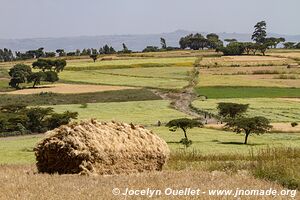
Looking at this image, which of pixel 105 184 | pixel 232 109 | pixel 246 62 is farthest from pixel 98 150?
pixel 246 62

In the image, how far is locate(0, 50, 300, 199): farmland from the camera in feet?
43.5

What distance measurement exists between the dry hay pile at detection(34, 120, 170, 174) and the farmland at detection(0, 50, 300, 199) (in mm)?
693

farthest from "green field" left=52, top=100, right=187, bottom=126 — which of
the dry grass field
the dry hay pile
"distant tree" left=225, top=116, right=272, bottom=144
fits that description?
the dry grass field

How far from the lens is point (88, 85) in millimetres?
122125

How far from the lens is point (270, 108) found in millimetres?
82062

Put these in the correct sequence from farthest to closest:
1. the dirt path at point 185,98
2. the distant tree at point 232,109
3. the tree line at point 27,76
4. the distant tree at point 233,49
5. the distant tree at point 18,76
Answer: the distant tree at point 233,49, the tree line at point 27,76, the distant tree at point 18,76, the dirt path at point 185,98, the distant tree at point 232,109

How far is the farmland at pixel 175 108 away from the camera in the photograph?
13266mm

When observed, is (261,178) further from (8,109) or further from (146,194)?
(8,109)

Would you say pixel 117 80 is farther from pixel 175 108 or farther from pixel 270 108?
pixel 270 108

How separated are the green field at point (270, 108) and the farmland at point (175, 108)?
5.5 inches

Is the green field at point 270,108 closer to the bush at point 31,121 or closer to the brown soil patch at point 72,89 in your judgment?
the bush at point 31,121

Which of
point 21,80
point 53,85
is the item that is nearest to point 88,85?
point 53,85

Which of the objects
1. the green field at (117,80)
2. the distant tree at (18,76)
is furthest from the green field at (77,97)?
the distant tree at (18,76)

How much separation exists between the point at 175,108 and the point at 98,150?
7181 centimetres
